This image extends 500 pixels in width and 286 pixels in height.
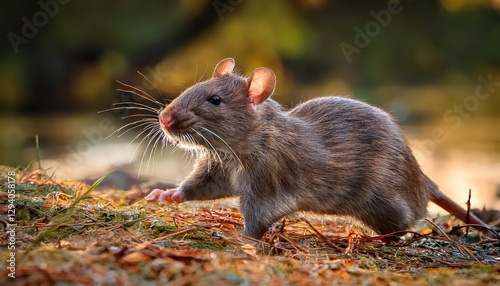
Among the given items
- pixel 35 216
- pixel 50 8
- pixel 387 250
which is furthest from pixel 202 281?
pixel 50 8

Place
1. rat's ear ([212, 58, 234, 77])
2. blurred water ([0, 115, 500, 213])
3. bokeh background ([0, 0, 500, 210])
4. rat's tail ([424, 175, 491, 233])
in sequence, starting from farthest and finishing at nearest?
bokeh background ([0, 0, 500, 210]) < blurred water ([0, 115, 500, 213]) < rat's tail ([424, 175, 491, 233]) < rat's ear ([212, 58, 234, 77])

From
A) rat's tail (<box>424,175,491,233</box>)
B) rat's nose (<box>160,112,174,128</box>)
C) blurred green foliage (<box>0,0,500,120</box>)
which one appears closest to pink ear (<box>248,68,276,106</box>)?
rat's nose (<box>160,112,174,128</box>)

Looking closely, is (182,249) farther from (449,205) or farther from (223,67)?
(449,205)

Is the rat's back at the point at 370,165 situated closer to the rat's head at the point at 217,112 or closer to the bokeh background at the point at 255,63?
the rat's head at the point at 217,112

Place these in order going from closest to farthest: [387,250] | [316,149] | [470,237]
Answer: [387,250]
[316,149]
[470,237]

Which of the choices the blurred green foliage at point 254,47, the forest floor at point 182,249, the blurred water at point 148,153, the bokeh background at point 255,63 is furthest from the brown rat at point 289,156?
the blurred green foliage at point 254,47

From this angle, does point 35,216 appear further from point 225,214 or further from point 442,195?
point 442,195

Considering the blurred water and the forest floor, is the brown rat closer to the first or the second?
the forest floor
